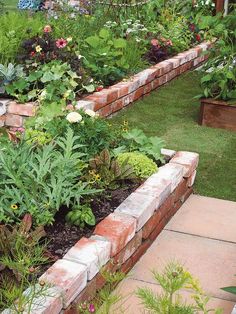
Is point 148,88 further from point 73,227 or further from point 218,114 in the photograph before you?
point 73,227

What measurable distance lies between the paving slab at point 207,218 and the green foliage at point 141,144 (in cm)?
40

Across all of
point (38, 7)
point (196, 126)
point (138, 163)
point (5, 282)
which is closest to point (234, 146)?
point (196, 126)

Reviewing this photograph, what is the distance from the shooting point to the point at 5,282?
8.86 feet

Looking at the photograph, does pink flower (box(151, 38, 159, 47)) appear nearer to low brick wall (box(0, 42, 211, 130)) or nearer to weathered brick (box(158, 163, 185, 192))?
low brick wall (box(0, 42, 211, 130))

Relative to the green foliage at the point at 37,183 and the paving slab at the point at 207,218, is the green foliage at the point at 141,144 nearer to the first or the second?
the paving slab at the point at 207,218

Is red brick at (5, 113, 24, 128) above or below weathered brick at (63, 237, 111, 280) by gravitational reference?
below

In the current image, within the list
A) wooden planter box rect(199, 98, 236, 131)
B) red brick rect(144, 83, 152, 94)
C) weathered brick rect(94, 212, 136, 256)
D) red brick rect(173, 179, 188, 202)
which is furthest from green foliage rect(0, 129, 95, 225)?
red brick rect(144, 83, 152, 94)

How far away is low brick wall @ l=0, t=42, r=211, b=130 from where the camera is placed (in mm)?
5438

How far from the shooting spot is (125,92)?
6324mm

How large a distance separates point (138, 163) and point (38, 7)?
754cm

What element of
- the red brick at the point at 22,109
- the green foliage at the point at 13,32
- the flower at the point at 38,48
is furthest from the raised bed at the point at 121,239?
the green foliage at the point at 13,32

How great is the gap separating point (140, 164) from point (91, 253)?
3.83 feet

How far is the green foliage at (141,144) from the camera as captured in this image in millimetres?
4336

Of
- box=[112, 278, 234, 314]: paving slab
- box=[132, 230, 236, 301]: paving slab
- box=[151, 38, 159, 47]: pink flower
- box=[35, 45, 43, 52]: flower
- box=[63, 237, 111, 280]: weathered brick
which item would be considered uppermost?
box=[35, 45, 43, 52]: flower
